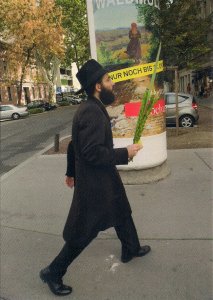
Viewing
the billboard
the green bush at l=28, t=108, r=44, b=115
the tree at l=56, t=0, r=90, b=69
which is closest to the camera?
the billboard

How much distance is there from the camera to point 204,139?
32.8 feet

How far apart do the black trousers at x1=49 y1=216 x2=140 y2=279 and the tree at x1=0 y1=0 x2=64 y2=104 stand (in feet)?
104

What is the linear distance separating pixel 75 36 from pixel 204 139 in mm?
38047

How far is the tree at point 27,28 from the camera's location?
1271 inches

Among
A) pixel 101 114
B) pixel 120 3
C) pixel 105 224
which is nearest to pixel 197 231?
pixel 105 224

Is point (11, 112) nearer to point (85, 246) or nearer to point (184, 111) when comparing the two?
point (184, 111)

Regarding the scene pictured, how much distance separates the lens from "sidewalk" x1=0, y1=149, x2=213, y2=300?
3.15m

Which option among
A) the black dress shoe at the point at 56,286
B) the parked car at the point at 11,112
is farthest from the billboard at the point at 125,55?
the parked car at the point at 11,112

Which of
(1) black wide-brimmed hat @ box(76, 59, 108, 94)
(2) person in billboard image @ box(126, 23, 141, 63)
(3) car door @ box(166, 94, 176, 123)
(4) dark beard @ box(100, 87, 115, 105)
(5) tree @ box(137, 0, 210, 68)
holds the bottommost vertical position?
(3) car door @ box(166, 94, 176, 123)

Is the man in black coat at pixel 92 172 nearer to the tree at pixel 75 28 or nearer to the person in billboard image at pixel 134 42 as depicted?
the person in billboard image at pixel 134 42

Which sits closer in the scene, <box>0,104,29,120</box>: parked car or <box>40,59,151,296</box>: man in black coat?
<box>40,59,151,296</box>: man in black coat

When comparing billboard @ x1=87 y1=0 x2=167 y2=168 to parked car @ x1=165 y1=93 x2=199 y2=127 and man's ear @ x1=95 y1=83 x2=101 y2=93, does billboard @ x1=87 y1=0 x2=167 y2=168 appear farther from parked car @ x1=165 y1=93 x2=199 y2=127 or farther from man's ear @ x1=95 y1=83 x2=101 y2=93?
parked car @ x1=165 y1=93 x2=199 y2=127

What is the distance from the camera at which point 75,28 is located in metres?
42.6

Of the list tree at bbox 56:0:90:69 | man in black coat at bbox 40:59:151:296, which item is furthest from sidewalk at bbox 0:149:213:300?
tree at bbox 56:0:90:69
